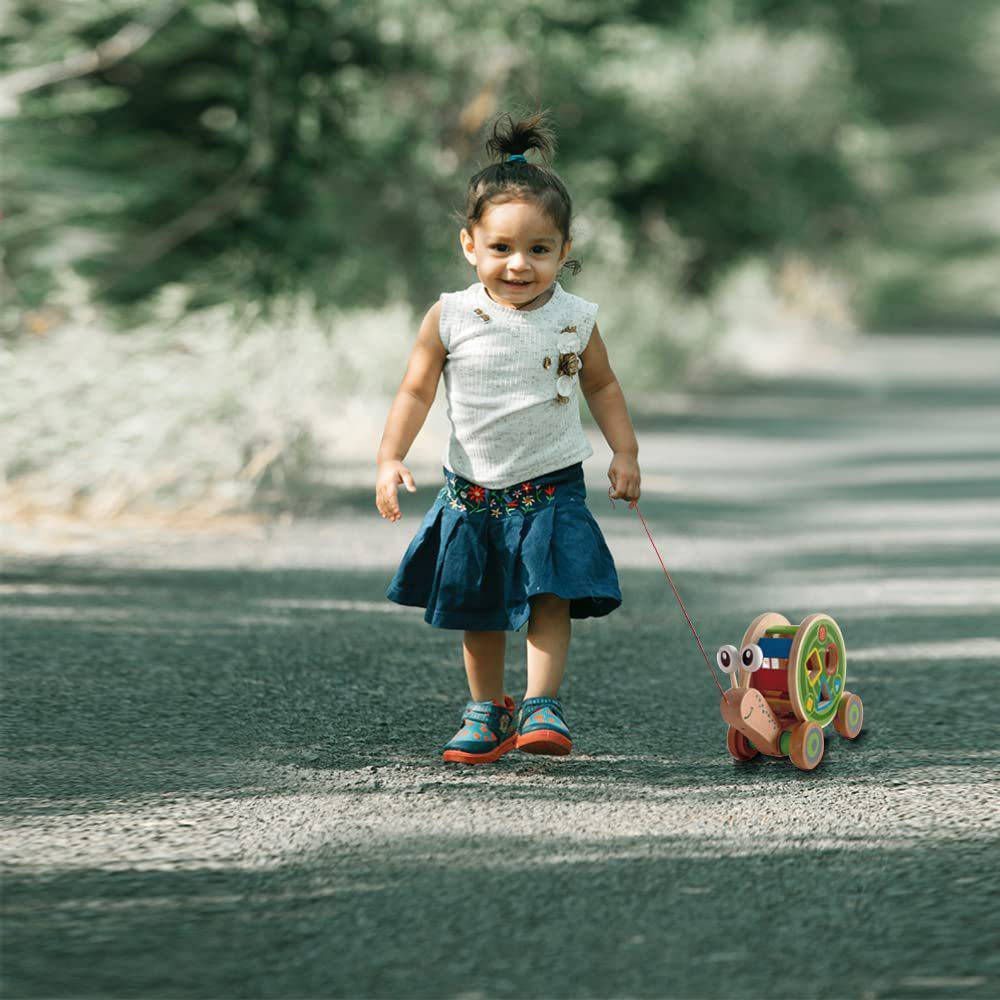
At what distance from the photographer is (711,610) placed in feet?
24.2

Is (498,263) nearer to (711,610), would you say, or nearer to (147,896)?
(147,896)

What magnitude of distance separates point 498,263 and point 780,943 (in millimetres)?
2182

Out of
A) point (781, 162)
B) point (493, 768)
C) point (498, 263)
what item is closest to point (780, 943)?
point (493, 768)

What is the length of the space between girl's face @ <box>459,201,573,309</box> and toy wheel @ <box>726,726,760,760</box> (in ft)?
4.38

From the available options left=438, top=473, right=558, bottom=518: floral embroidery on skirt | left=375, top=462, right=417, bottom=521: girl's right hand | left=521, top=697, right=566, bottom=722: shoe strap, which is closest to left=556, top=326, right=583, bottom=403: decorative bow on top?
left=438, top=473, right=558, bottom=518: floral embroidery on skirt

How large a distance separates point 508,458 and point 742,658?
0.88 metres

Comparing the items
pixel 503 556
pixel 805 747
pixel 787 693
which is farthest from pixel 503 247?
pixel 805 747

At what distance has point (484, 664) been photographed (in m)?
5.08

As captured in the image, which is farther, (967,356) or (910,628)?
(967,356)

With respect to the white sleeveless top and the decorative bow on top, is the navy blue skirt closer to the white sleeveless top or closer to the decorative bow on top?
the white sleeveless top

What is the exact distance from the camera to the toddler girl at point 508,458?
16.1 feet

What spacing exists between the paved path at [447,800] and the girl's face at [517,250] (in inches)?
51.9

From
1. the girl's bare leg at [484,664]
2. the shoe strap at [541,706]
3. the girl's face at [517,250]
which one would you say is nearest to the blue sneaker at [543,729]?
the shoe strap at [541,706]

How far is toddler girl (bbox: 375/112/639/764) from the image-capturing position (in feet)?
16.1
